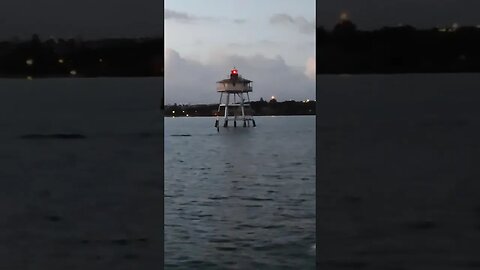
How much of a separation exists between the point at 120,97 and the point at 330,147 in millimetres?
1023

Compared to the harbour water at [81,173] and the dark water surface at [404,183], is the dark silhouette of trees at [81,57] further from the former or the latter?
the dark water surface at [404,183]

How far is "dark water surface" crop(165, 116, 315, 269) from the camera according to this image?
6771mm

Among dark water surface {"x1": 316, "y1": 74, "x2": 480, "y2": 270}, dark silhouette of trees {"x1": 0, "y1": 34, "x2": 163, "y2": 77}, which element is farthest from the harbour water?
dark water surface {"x1": 316, "y1": 74, "x2": 480, "y2": 270}

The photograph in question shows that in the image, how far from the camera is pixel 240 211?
10531mm

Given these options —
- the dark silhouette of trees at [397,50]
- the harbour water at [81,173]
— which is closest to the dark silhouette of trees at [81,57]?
the harbour water at [81,173]

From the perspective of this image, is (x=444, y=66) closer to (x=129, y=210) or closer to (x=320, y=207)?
(x=320, y=207)

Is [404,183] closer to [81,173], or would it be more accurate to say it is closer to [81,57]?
[81,173]

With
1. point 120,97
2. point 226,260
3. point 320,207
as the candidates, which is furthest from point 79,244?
point 226,260

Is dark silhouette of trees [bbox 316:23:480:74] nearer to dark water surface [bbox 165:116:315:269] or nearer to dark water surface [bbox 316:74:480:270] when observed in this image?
dark water surface [bbox 316:74:480:270]

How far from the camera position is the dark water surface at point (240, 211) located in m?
6.77

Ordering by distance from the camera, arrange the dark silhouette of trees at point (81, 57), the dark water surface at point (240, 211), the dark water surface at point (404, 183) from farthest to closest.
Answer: the dark water surface at point (240, 211)
the dark silhouette of trees at point (81, 57)
the dark water surface at point (404, 183)

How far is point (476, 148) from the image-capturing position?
8.73 feet

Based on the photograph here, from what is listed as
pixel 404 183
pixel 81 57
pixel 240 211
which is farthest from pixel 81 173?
pixel 240 211

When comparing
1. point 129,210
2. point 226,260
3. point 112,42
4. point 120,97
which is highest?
point 112,42
